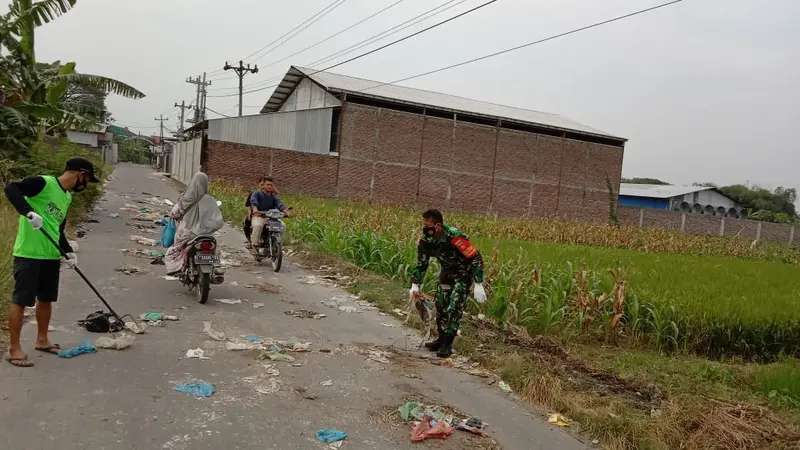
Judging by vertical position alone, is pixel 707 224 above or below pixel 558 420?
above

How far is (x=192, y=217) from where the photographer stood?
27.0 ft

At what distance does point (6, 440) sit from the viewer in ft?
11.9

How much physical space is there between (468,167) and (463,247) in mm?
29756

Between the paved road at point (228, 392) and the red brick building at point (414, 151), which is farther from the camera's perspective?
the red brick building at point (414, 151)

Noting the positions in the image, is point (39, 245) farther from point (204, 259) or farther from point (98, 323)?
point (204, 259)

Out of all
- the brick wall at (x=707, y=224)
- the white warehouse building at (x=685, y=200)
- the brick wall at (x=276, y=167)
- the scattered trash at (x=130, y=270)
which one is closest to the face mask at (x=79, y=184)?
the scattered trash at (x=130, y=270)

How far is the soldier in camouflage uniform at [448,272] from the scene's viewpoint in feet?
21.0

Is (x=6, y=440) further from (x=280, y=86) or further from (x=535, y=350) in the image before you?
(x=280, y=86)

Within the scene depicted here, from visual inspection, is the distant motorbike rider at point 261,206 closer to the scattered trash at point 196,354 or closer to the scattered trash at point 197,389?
the scattered trash at point 196,354

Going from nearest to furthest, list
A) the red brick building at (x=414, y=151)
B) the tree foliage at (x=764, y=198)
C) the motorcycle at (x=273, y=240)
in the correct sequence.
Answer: the motorcycle at (x=273, y=240), the red brick building at (x=414, y=151), the tree foliage at (x=764, y=198)

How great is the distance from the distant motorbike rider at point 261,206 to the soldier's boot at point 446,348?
206 inches

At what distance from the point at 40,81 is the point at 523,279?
12.8 metres

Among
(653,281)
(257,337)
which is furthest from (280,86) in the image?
(257,337)

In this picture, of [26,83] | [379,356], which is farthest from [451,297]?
[26,83]
